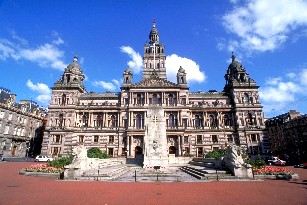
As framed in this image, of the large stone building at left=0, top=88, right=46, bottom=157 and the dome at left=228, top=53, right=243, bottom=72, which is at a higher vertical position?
the dome at left=228, top=53, right=243, bottom=72

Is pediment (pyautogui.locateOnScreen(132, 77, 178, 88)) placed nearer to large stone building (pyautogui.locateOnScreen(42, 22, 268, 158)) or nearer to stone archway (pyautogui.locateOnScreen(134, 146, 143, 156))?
large stone building (pyautogui.locateOnScreen(42, 22, 268, 158))

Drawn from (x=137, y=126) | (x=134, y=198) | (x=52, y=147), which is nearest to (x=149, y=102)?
(x=137, y=126)

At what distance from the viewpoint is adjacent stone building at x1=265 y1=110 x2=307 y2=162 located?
186 feet

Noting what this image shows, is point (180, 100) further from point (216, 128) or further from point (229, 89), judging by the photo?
point (229, 89)

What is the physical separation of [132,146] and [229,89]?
29.3 meters

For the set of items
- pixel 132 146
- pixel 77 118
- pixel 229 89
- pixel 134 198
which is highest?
pixel 229 89

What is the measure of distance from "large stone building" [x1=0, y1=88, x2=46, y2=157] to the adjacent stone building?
68.9m

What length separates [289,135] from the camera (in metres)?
63.1

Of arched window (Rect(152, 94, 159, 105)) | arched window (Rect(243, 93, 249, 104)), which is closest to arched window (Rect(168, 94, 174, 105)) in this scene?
arched window (Rect(152, 94, 159, 105))

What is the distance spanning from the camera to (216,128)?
48.9m

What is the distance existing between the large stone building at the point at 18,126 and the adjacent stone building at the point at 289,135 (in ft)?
226

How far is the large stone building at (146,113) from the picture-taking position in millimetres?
46656

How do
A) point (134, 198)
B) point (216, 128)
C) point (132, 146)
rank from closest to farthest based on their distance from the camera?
point (134, 198) → point (132, 146) → point (216, 128)

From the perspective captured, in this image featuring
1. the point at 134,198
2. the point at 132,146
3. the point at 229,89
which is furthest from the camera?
the point at 229,89
